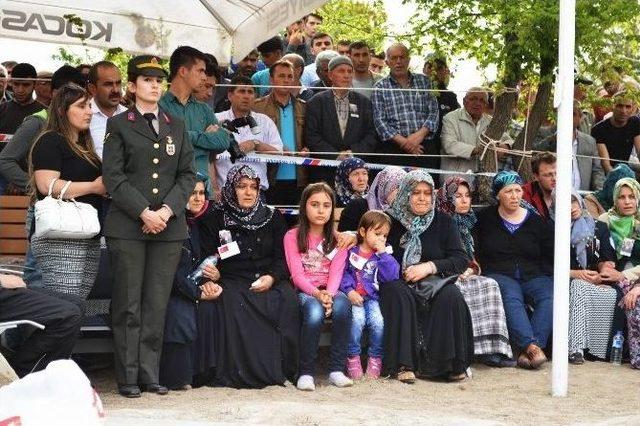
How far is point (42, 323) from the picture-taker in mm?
8422

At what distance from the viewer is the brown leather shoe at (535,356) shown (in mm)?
11055

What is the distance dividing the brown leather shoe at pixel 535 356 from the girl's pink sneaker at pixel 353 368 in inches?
64.0

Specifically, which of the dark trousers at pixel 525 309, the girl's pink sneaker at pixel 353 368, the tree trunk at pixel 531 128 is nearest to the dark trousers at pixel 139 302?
the girl's pink sneaker at pixel 353 368

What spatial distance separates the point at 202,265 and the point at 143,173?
1062 millimetres

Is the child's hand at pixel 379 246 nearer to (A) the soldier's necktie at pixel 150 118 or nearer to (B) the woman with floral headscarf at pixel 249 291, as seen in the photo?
(B) the woman with floral headscarf at pixel 249 291

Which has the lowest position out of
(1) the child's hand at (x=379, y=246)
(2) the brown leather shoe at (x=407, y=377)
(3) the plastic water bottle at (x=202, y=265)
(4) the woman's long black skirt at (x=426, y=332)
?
(2) the brown leather shoe at (x=407, y=377)

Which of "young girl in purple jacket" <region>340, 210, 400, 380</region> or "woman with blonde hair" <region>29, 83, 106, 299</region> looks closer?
"woman with blonde hair" <region>29, 83, 106, 299</region>

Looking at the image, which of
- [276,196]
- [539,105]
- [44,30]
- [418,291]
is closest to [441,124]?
[539,105]

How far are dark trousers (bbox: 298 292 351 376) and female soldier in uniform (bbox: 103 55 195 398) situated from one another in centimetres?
116

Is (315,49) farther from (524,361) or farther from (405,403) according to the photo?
(405,403)

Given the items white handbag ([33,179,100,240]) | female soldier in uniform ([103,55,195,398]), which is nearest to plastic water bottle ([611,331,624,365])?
female soldier in uniform ([103,55,195,398])

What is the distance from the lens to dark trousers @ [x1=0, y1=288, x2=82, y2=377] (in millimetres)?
8375

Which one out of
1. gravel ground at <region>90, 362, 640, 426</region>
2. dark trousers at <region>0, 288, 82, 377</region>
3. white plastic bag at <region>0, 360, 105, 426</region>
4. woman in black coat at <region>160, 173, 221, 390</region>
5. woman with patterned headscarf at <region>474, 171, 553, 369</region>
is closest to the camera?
white plastic bag at <region>0, 360, 105, 426</region>

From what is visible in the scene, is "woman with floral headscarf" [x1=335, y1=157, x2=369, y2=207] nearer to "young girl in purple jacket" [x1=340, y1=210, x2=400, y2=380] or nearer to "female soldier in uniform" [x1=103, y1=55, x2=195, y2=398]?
"young girl in purple jacket" [x1=340, y1=210, x2=400, y2=380]
